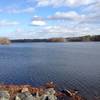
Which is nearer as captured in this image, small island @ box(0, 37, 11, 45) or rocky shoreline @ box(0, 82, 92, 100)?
rocky shoreline @ box(0, 82, 92, 100)

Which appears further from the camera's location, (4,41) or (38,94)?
(4,41)

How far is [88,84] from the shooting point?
99.8 feet

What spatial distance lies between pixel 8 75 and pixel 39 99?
622 inches

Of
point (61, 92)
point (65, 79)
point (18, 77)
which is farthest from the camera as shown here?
point (18, 77)

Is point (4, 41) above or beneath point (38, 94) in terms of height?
beneath

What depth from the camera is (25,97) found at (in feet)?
71.9

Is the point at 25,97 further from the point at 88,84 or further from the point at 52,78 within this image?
the point at 52,78

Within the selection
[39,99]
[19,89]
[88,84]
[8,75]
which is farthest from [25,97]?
[8,75]

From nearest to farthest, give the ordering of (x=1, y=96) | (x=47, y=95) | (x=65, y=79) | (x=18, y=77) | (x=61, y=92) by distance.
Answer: (x=1, y=96)
(x=47, y=95)
(x=61, y=92)
(x=65, y=79)
(x=18, y=77)

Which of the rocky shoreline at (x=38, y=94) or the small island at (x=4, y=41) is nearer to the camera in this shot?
the rocky shoreline at (x=38, y=94)

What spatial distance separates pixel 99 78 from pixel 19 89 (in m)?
11.5

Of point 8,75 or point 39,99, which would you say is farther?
point 8,75

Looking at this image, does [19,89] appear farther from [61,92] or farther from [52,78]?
[52,78]

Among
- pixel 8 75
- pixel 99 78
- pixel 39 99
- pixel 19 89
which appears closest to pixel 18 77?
pixel 8 75
